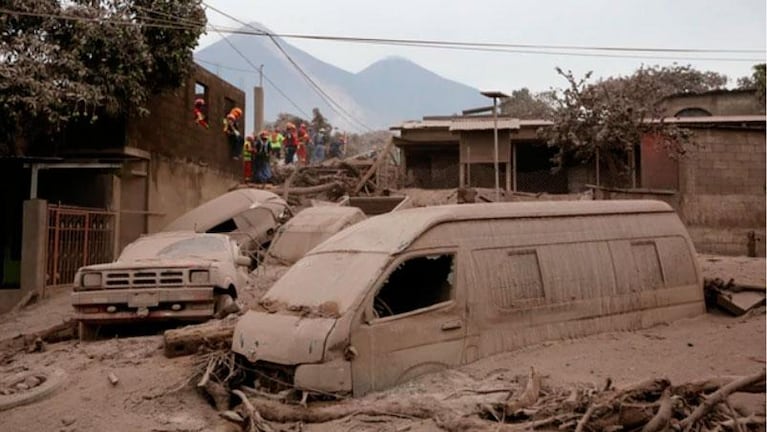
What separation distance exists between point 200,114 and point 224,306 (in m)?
12.3

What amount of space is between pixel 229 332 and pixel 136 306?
6.28 ft

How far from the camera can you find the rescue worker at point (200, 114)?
2038 centimetres

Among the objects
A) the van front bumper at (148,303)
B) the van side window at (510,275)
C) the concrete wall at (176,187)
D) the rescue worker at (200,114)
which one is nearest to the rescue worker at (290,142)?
the concrete wall at (176,187)

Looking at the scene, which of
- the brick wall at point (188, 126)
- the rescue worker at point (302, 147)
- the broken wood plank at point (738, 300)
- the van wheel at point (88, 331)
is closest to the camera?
the broken wood plank at point (738, 300)

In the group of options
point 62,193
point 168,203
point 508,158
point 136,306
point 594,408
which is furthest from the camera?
point 508,158

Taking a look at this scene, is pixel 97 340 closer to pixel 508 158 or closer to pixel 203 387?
pixel 203 387

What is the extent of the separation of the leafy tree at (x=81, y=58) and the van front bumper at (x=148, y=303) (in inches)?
231

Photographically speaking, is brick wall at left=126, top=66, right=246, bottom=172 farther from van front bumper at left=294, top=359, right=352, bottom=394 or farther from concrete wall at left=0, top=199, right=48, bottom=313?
van front bumper at left=294, top=359, right=352, bottom=394

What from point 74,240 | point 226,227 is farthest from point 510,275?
point 74,240

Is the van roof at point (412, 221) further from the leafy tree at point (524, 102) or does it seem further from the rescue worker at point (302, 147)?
the leafy tree at point (524, 102)

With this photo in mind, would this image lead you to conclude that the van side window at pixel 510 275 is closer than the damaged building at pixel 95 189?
Yes

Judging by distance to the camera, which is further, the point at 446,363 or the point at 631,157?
the point at 631,157

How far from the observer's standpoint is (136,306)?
9.24 metres

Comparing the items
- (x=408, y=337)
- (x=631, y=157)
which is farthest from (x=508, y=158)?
(x=408, y=337)
